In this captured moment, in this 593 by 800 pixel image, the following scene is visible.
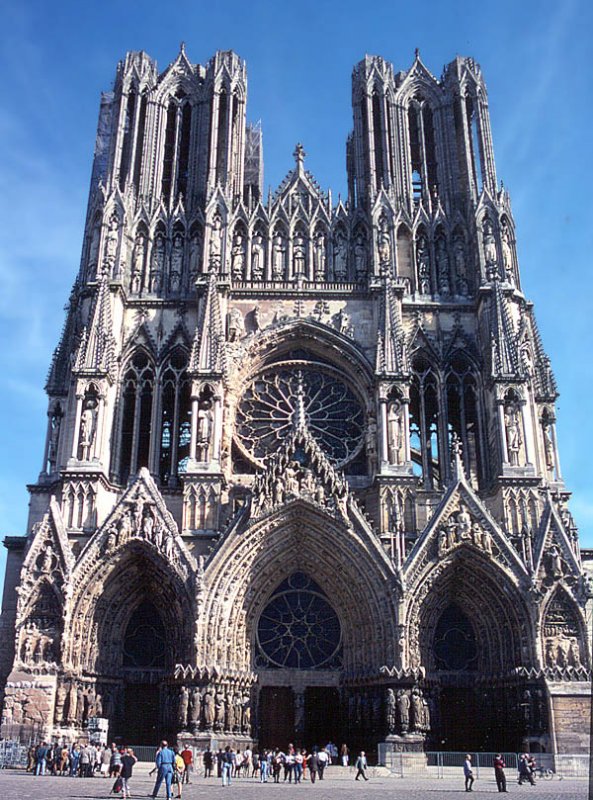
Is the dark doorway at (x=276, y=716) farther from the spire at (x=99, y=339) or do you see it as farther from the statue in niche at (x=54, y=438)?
the spire at (x=99, y=339)

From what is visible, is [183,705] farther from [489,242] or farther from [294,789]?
[489,242]

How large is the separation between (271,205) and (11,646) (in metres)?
17.3

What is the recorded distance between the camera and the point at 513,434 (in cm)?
2723

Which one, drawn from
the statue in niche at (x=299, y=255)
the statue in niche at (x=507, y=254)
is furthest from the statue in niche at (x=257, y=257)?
the statue in niche at (x=507, y=254)

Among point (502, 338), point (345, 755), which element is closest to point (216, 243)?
point (502, 338)

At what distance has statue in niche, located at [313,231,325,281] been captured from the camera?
1230 inches

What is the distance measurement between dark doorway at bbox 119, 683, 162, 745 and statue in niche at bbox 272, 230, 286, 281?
14.2m

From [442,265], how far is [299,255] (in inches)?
198

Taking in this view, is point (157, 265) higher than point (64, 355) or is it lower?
higher

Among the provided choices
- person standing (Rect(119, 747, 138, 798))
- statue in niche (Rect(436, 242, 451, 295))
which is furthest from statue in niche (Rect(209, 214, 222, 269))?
person standing (Rect(119, 747, 138, 798))

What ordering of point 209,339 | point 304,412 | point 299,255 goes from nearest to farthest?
point 304,412 < point 209,339 < point 299,255

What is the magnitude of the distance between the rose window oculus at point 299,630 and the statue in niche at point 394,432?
14.7ft

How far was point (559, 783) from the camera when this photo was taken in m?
20.4

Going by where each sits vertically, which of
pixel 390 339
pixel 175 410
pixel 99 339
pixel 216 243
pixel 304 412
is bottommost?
pixel 304 412
